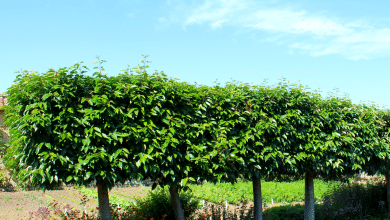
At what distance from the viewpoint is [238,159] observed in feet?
20.1

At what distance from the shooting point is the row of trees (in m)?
4.97

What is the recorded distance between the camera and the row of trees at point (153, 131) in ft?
16.3

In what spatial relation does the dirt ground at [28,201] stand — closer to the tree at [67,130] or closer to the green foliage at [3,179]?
the green foliage at [3,179]

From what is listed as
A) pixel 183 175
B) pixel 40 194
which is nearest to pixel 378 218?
pixel 183 175

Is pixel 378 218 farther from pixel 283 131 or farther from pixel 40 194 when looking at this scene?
pixel 40 194

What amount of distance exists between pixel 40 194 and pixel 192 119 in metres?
10.5

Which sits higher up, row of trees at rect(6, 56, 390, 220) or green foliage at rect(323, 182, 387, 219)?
row of trees at rect(6, 56, 390, 220)

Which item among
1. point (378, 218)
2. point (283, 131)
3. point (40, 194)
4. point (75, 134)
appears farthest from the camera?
point (40, 194)

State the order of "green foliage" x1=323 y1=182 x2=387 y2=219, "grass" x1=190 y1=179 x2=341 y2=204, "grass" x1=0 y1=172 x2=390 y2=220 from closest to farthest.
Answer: "grass" x1=0 y1=172 x2=390 y2=220 → "green foliage" x1=323 y1=182 x2=387 y2=219 → "grass" x1=190 y1=179 x2=341 y2=204

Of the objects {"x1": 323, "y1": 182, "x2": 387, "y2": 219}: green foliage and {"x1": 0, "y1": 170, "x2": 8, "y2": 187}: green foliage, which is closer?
{"x1": 323, "y1": 182, "x2": 387, "y2": 219}: green foliage

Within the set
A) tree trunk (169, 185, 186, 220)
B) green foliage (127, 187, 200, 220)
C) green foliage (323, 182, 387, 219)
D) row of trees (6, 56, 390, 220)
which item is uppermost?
row of trees (6, 56, 390, 220)

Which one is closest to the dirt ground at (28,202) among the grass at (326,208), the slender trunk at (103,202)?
the grass at (326,208)

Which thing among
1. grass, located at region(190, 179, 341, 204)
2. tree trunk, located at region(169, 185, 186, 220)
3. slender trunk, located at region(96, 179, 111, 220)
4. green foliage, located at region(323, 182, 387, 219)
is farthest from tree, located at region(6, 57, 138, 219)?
grass, located at region(190, 179, 341, 204)

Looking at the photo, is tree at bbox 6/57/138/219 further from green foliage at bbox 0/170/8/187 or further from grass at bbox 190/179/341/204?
grass at bbox 190/179/341/204
